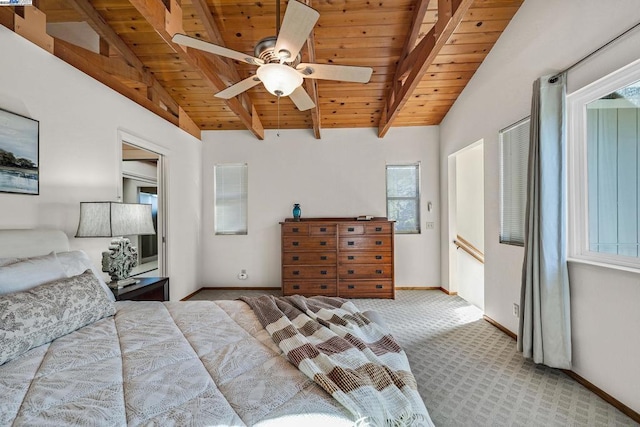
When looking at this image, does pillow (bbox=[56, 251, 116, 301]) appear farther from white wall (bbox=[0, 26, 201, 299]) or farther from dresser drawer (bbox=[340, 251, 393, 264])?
dresser drawer (bbox=[340, 251, 393, 264])

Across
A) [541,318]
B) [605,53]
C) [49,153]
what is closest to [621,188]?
[605,53]

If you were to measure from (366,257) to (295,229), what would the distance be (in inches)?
44.4

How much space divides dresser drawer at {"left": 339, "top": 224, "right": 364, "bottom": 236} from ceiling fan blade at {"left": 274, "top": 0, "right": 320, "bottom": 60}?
2.78 metres

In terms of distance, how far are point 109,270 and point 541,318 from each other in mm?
3473

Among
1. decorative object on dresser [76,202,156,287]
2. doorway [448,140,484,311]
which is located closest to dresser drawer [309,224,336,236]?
doorway [448,140,484,311]

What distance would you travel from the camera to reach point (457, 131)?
4148 millimetres

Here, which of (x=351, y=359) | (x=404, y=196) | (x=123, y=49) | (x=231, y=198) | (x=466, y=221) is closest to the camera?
(x=351, y=359)

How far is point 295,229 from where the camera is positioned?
4.35 metres

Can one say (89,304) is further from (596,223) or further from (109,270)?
(596,223)

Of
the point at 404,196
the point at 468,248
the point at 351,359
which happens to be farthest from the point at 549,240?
the point at 404,196

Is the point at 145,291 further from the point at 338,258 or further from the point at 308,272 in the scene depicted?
the point at 338,258

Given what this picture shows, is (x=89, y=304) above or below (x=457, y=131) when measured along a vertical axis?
below

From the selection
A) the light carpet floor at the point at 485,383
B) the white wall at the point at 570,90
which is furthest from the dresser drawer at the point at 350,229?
the white wall at the point at 570,90

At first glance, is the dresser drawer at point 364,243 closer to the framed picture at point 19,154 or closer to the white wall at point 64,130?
the white wall at point 64,130
